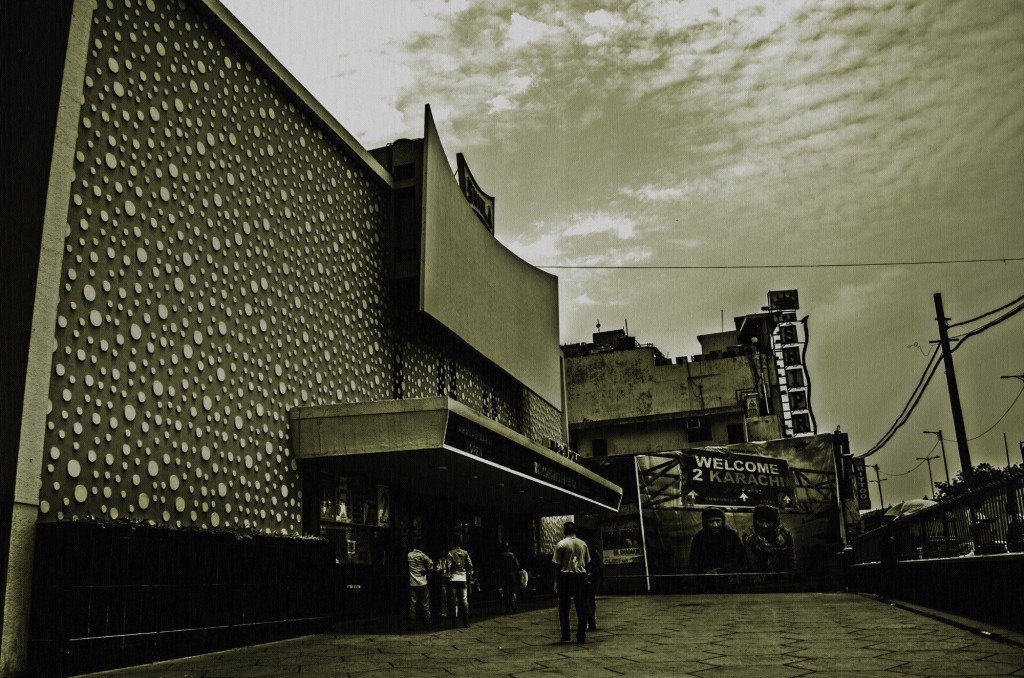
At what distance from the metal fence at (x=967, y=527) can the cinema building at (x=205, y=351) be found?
7537 mm

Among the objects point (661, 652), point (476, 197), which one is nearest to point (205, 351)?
point (661, 652)

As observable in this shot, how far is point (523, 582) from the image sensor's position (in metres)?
23.7

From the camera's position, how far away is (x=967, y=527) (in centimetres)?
1128

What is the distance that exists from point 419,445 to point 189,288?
430cm

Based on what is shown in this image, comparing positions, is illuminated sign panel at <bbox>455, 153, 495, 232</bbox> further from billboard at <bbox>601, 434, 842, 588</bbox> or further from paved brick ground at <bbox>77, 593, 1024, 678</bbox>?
paved brick ground at <bbox>77, 593, 1024, 678</bbox>

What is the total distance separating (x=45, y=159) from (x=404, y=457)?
7281 millimetres

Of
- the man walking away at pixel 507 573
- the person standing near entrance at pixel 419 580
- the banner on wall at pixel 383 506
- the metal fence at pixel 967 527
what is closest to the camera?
the metal fence at pixel 967 527

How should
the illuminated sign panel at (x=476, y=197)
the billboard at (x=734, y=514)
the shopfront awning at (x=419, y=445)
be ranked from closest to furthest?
the shopfront awning at (x=419, y=445), the illuminated sign panel at (x=476, y=197), the billboard at (x=734, y=514)

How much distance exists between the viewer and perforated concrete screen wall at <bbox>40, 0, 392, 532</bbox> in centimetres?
950

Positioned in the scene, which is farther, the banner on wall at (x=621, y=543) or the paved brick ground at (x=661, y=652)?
the banner on wall at (x=621, y=543)

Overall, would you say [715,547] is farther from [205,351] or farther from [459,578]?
[205,351]

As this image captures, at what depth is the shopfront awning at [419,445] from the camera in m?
13.4

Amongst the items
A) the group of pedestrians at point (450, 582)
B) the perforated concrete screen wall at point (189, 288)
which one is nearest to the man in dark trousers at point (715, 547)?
→ the group of pedestrians at point (450, 582)

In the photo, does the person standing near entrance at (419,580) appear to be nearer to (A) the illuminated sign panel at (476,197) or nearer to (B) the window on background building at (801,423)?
(A) the illuminated sign panel at (476,197)
